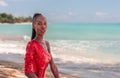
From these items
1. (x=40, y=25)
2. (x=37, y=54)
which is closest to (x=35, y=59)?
(x=37, y=54)

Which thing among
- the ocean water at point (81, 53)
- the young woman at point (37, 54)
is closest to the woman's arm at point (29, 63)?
the young woman at point (37, 54)

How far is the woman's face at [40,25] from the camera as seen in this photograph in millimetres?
3246

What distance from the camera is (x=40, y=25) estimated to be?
3.25m

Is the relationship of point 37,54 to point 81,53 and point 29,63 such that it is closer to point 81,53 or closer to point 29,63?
point 29,63

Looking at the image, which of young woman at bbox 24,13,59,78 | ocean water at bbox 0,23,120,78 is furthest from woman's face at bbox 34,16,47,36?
ocean water at bbox 0,23,120,78

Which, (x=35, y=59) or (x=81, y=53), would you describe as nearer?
(x=35, y=59)

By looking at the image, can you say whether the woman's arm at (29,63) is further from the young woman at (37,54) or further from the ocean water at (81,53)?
the ocean water at (81,53)

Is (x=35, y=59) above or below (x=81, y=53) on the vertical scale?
above

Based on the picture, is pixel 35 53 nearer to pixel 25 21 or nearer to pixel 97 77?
pixel 97 77

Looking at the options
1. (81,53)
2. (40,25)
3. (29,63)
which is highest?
(40,25)

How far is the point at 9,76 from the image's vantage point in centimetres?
874

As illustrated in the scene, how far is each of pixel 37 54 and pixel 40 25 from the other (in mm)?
256

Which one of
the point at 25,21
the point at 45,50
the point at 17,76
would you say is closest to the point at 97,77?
the point at 17,76

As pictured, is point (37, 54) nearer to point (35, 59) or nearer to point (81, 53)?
point (35, 59)
